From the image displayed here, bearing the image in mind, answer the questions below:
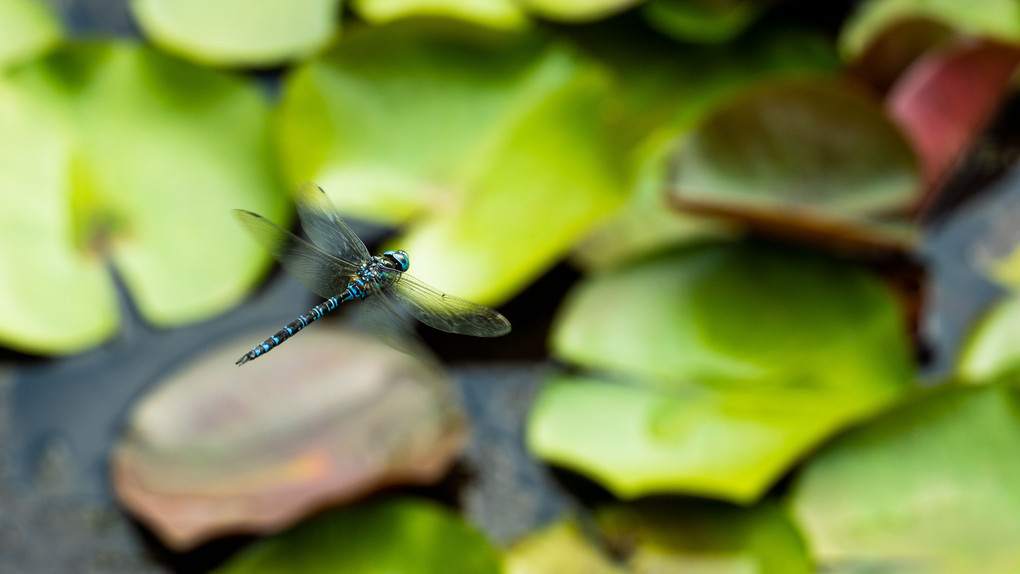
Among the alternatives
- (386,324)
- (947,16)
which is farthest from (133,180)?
(947,16)

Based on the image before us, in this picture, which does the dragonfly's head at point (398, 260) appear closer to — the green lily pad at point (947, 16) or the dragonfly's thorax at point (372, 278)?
the dragonfly's thorax at point (372, 278)

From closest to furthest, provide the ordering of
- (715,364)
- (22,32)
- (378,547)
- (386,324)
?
(386,324) → (378,547) → (715,364) → (22,32)

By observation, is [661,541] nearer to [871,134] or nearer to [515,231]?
[515,231]

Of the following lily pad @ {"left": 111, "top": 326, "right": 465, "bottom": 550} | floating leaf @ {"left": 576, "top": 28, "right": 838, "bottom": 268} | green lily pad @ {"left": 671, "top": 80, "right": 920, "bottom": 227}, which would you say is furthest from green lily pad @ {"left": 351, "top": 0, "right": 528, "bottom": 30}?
lily pad @ {"left": 111, "top": 326, "right": 465, "bottom": 550}

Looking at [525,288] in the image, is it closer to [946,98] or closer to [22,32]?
[946,98]

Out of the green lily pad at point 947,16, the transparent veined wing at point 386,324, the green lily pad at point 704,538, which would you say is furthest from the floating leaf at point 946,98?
the transparent veined wing at point 386,324
